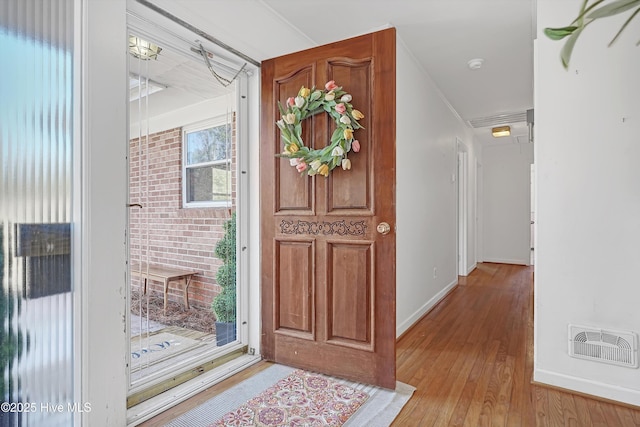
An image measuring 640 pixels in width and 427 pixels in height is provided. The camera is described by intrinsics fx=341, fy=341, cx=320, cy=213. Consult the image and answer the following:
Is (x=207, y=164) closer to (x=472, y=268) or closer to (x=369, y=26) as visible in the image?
(x=369, y=26)

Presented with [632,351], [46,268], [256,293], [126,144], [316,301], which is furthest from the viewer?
[256,293]

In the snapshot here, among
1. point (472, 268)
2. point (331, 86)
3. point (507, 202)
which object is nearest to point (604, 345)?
point (331, 86)

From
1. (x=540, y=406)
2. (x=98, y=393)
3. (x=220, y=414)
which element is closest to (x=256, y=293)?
(x=220, y=414)

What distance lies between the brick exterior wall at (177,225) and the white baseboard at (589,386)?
2.25 m

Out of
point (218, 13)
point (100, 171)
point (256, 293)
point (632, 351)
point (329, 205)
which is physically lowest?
point (632, 351)

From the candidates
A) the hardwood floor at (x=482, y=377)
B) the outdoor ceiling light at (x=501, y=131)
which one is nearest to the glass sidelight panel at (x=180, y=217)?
the hardwood floor at (x=482, y=377)

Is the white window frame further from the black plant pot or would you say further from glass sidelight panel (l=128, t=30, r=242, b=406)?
the black plant pot

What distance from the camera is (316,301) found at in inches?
87.4

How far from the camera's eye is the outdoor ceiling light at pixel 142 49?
78.1 inches

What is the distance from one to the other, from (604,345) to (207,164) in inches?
113

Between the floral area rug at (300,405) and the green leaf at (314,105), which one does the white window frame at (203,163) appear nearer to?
the green leaf at (314,105)

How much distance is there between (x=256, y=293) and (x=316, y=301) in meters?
0.52

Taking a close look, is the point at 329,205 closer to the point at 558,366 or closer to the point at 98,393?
the point at 98,393

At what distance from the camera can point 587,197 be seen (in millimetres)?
1997
